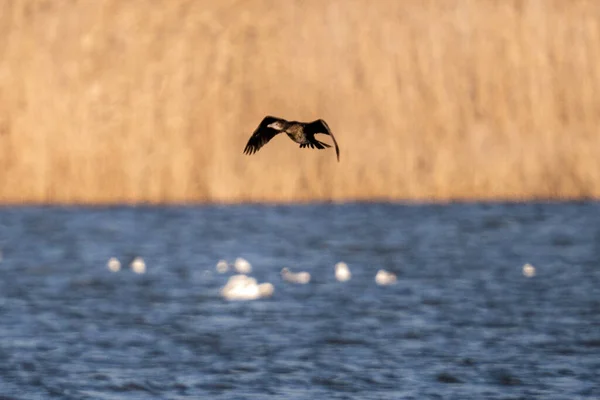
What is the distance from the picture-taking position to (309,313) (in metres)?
36.6

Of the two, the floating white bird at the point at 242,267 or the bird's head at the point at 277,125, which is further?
the floating white bird at the point at 242,267

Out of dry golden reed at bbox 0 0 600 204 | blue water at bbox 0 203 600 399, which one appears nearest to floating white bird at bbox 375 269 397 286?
blue water at bbox 0 203 600 399

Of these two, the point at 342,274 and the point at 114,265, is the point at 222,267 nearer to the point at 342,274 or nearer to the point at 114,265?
the point at 114,265

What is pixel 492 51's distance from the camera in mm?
75062

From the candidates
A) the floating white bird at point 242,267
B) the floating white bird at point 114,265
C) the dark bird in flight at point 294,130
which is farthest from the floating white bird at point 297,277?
the dark bird in flight at point 294,130

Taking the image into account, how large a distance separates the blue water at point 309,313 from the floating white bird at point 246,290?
0.71 m

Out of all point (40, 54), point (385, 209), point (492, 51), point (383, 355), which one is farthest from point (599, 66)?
point (383, 355)

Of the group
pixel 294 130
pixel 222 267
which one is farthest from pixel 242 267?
pixel 294 130

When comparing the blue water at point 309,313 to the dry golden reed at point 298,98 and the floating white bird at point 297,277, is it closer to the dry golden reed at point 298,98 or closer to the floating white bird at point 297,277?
the floating white bird at point 297,277

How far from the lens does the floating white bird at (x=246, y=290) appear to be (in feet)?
130

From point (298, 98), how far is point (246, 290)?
106 feet

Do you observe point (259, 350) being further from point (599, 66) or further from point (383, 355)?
point (599, 66)

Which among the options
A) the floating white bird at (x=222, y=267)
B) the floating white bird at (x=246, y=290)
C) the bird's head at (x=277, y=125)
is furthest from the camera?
the floating white bird at (x=222, y=267)

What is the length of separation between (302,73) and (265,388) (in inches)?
1905
